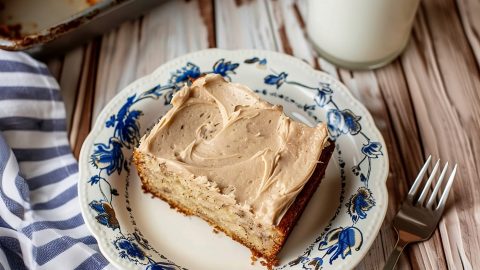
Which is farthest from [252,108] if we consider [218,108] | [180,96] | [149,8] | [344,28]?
[149,8]

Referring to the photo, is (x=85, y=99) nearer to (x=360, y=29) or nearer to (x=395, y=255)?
(x=360, y=29)

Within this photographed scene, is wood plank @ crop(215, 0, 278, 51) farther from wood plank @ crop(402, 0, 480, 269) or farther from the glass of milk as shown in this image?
wood plank @ crop(402, 0, 480, 269)

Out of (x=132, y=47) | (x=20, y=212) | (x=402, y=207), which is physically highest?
(x=132, y=47)

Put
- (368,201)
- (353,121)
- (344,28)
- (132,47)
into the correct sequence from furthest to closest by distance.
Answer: (132,47), (344,28), (353,121), (368,201)

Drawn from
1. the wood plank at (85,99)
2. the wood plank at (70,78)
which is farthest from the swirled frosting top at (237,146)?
the wood plank at (70,78)

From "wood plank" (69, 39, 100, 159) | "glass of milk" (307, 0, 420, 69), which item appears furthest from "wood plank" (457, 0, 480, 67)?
"wood plank" (69, 39, 100, 159)

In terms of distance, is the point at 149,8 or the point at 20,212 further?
the point at 149,8

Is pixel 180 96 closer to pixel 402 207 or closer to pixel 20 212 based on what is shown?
pixel 20 212

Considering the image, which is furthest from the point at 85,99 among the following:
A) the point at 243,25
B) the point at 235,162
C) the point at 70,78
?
the point at 235,162
